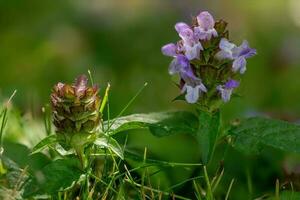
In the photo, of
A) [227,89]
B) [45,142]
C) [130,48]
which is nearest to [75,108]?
[45,142]

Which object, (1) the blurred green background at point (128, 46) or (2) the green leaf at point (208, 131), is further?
(1) the blurred green background at point (128, 46)

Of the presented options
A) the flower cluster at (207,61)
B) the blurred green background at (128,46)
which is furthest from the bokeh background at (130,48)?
the flower cluster at (207,61)

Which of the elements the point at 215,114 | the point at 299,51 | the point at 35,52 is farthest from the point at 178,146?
the point at 299,51

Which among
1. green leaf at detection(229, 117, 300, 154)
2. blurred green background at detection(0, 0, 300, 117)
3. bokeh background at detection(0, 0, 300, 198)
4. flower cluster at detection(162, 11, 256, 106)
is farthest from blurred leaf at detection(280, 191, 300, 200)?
blurred green background at detection(0, 0, 300, 117)

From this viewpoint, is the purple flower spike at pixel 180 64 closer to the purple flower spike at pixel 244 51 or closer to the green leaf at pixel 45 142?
the purple flower spike at pixel 244 51

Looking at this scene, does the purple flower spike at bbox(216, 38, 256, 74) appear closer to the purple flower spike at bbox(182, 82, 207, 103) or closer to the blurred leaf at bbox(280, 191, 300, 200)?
the purple flower spike at bbox(182, 82, 207, 103)

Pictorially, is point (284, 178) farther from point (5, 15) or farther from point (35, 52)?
point (5, 15)
